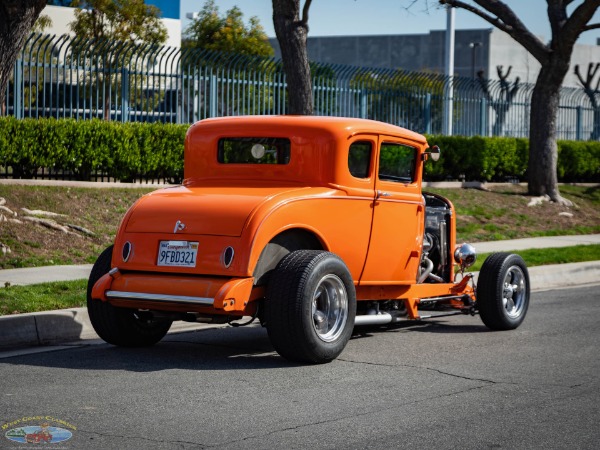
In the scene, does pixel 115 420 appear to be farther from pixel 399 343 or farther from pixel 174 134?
pixel 174 134

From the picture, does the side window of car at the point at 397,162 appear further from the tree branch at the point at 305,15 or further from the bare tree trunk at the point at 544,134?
the bare tree trunk at the point at 544,134

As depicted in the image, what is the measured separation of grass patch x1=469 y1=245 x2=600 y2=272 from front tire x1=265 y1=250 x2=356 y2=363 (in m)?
7.09

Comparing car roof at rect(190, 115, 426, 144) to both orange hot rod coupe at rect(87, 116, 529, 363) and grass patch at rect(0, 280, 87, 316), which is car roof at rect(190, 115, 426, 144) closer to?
orange hot rod coupe at rect(87, 116, 529, 363)

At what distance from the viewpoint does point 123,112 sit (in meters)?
19.1

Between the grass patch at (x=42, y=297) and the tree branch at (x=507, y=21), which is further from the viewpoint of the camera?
the tree branch at (x=507, y=21)

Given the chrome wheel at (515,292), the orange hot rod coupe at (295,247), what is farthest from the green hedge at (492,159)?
the orange hot rod coupe at (295,247)

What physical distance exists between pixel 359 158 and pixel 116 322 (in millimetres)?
2430

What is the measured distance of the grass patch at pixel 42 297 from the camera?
971cm

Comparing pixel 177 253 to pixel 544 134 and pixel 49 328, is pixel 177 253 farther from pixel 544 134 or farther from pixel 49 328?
pixel 544 134

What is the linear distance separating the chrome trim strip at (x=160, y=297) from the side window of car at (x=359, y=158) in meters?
1.92

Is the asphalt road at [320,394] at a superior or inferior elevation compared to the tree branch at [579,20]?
inferior

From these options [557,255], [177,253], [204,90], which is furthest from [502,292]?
[204,90]

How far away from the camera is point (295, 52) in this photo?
61.9ft

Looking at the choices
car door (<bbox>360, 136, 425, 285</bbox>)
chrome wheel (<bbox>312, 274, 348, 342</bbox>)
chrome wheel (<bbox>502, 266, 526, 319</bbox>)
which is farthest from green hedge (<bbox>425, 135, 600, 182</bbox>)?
chrome wheel (<bbox>312, 274, 348, 342</bbox>)
